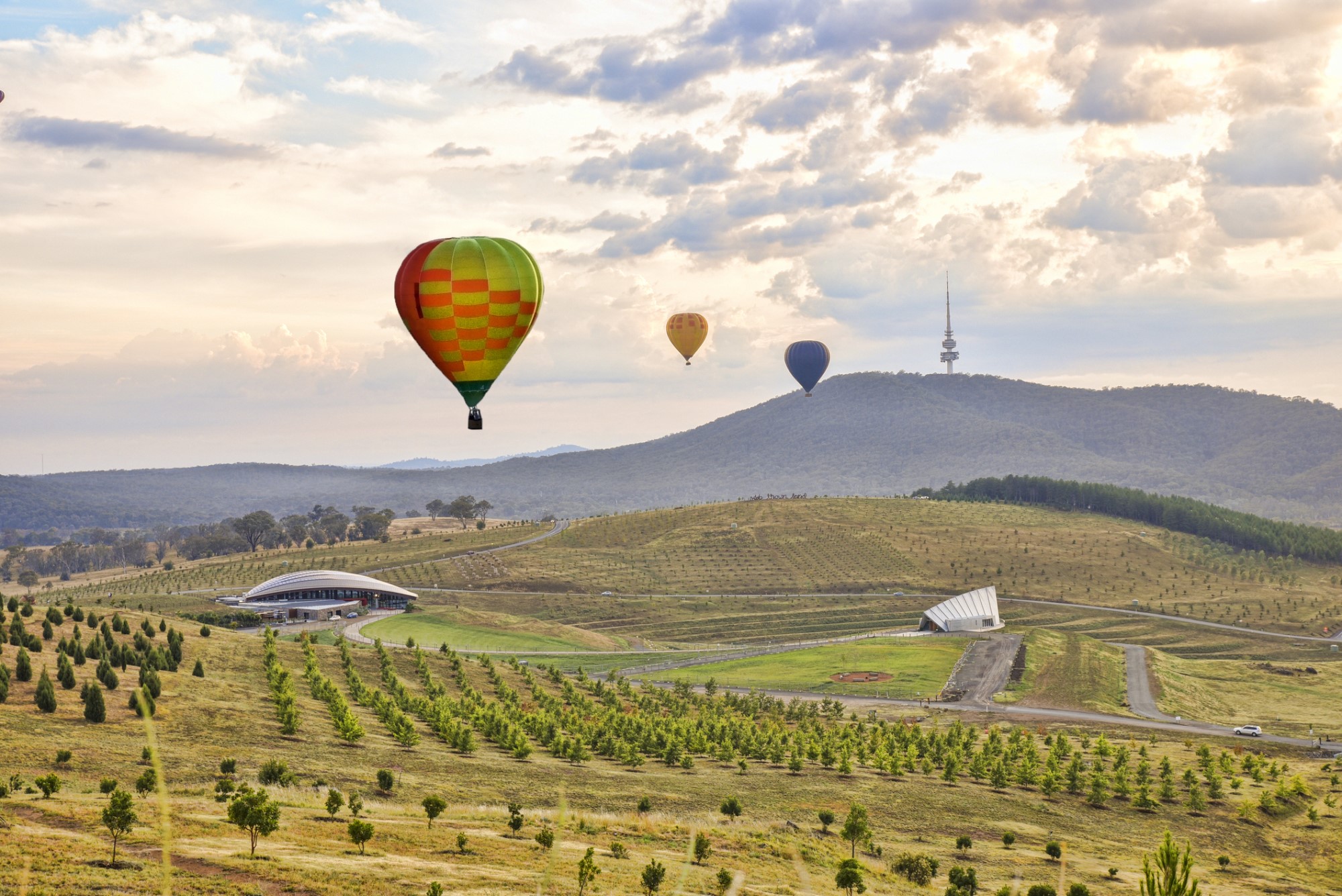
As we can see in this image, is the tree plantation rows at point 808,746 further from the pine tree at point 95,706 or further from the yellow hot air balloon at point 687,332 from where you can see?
the yellow hot air balloon at point 687,332

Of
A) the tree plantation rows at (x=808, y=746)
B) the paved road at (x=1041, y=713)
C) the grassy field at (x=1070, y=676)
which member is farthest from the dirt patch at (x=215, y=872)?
the grassy field at (x=1070, y=676)

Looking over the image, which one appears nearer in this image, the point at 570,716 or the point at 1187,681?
the point at 570,716

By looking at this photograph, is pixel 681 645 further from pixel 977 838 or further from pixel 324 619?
pixel 977 838

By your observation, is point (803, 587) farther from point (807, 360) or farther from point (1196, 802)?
point (1196, 802)

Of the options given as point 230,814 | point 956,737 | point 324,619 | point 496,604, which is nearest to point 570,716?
point 956,737

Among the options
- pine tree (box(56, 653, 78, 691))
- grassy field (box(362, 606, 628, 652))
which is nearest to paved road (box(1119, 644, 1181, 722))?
grassy field (box(362, 606, 628, 652))

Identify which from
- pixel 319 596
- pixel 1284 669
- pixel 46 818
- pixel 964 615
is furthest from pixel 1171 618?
pixel 46 818
